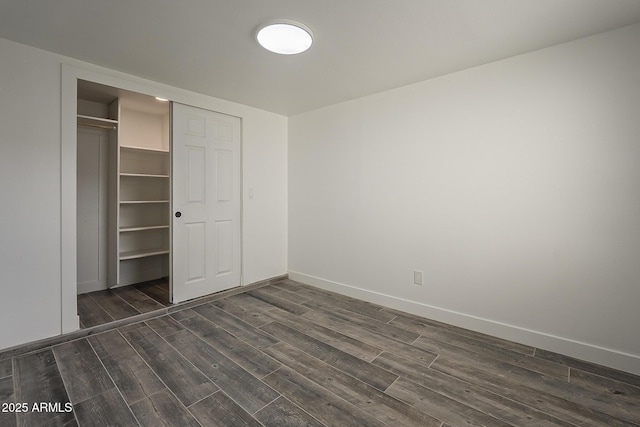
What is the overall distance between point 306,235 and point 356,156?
131 centimetres

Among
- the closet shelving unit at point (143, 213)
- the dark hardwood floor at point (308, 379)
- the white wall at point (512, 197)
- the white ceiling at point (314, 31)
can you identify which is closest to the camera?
the dark hardwood floor at point (308, 379)

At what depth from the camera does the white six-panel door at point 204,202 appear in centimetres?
320

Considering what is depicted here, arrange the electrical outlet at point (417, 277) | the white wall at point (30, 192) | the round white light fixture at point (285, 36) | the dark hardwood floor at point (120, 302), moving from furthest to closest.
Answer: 1. the electrical outlet at point (417, 277)
2. the dark hardwood floor at point (120, 302)
3. the white wall at point (30, 192)
4. the round white light fixture at point (285, 36)

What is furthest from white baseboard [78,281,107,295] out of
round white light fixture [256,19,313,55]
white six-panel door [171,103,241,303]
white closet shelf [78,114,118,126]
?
round white light fixture [256,19,313,55]

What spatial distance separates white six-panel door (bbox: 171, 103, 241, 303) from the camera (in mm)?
3203

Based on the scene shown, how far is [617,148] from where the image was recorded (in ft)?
6.66

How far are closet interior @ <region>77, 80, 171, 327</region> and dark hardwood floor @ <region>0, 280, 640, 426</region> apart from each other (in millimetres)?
921

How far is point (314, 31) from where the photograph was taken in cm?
202

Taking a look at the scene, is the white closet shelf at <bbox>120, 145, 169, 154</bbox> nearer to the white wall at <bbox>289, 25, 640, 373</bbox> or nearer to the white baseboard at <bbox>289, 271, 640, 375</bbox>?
the white wall at <bbox>289, 25, 640, 373</bbox>

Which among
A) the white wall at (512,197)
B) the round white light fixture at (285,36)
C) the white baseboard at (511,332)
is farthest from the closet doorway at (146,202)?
the white baseboard at (511,332)

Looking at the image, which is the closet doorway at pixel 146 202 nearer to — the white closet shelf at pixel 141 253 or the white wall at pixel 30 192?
the white closet shelf at pixel 141 253

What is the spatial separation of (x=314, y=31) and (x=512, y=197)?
2.04 meters

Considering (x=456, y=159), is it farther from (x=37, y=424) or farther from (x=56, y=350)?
(x=56, y=350)

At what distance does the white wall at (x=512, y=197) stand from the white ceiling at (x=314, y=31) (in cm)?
30
